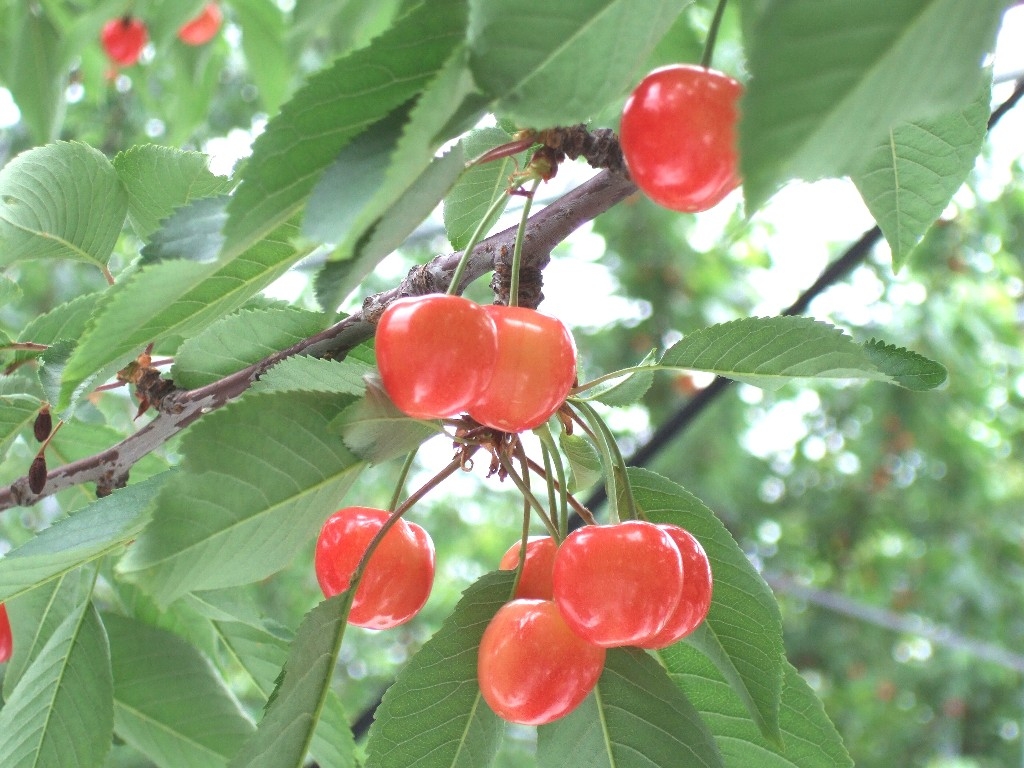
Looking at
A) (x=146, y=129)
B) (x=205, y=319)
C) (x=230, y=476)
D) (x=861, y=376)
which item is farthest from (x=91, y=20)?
(x=146, y=129)

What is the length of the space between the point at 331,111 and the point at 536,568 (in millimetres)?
361

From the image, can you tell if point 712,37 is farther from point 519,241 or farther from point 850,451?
point 850,451

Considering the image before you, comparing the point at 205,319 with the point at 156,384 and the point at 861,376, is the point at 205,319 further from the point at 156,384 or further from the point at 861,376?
the point at 861,376

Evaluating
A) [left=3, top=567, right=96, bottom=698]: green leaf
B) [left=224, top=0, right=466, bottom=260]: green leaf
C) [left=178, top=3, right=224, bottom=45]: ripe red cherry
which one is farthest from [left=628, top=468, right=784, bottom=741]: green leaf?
[left=178, top=3, right=224, bottom=45]: ripe red cherry

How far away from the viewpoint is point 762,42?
287mm

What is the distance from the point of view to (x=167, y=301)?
472 mm

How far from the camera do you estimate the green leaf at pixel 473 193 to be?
73 centimetres

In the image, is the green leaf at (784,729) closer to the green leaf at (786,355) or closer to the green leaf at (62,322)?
the green leaf at (786,355)

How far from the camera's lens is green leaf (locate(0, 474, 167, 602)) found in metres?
0.59

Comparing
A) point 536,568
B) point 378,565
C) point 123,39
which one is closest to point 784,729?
point 536,568

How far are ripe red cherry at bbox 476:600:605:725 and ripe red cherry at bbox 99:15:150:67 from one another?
2291mm

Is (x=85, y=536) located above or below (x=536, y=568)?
above

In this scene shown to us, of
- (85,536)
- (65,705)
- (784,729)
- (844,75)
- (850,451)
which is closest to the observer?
(844,75)

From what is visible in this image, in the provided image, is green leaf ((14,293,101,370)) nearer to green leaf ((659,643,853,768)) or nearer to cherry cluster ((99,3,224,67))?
green leaf ((659,643,853,768))
